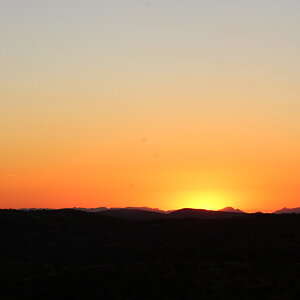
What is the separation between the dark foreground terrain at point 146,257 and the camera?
33.1 meters

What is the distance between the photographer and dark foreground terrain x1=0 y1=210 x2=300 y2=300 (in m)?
33.1

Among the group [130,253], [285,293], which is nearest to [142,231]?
[130,253]

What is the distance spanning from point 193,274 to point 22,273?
12643 mm

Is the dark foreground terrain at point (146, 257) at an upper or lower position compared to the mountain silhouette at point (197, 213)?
lower

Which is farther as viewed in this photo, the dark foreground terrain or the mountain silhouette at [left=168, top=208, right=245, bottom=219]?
the mountain silhouette at [left=168, top=208, right=245, bottom=219]

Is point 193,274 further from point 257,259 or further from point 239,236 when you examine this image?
point 239,236

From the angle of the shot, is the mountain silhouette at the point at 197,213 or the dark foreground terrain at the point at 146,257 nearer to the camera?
the dark foreground terrain at the point at 146,257

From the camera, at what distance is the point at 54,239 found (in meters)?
61.1

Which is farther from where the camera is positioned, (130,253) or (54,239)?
(54,239)

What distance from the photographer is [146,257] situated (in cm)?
4766

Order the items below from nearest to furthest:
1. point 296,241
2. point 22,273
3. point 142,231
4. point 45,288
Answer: point 45,288 < point 22,273 < point 296,241 < point 142,231

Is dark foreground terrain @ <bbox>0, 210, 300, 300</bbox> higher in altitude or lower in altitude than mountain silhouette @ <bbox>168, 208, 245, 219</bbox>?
lower

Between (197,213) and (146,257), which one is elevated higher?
(197,213)

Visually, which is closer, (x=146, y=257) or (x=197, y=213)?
(x=146, y=257)
